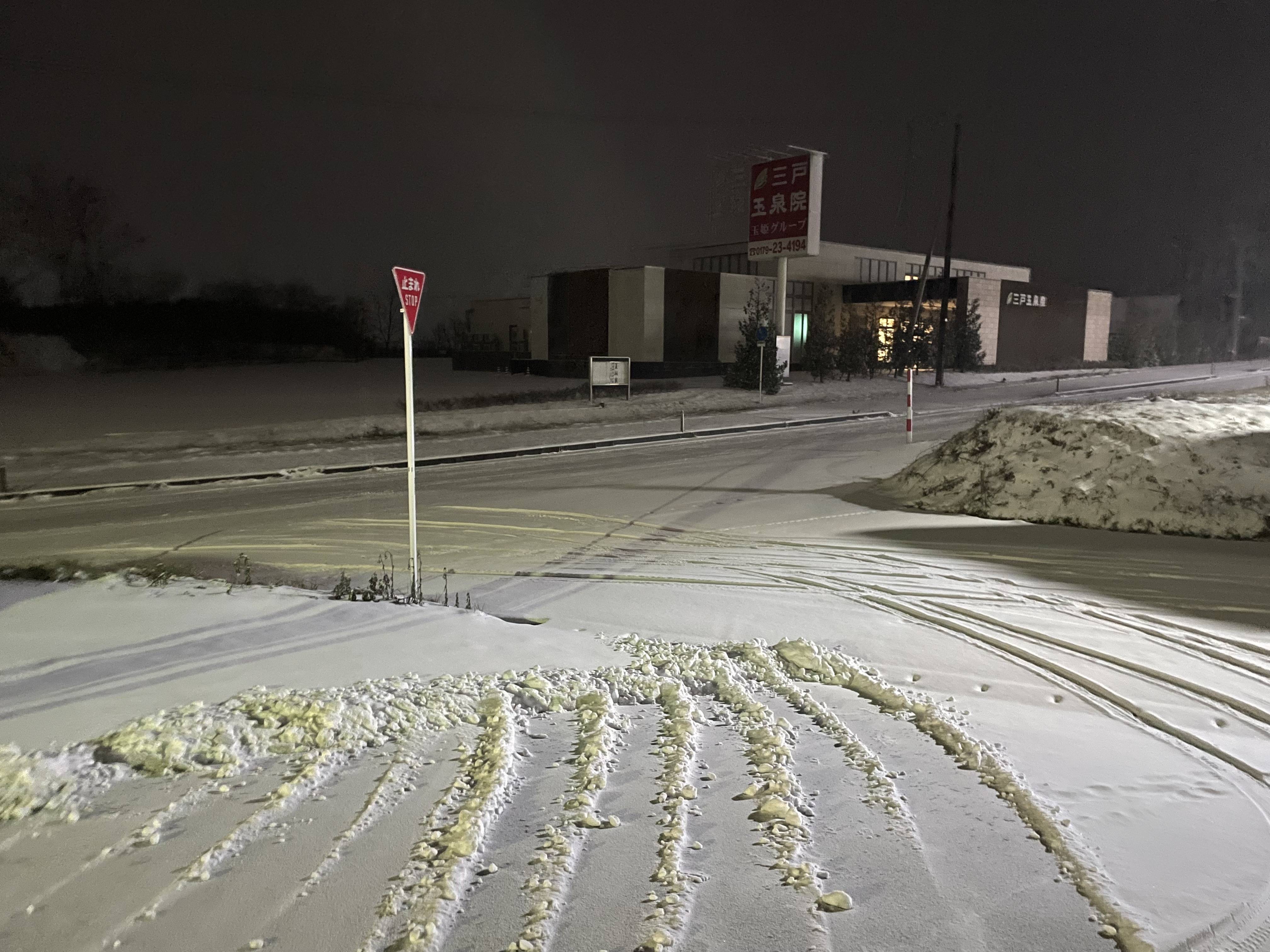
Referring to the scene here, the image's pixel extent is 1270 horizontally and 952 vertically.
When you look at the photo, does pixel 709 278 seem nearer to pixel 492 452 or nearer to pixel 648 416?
pixel 648 416

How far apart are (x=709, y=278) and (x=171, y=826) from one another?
1629 inches

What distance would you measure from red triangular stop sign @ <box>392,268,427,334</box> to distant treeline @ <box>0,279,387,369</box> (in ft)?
176

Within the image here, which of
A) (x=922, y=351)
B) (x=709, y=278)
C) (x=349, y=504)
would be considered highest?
(x=709, y=278)

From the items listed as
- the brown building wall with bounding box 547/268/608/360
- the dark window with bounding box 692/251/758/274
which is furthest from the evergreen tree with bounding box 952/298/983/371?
the brown building wall with bounding box 547/268/608/360

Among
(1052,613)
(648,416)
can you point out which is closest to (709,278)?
(648,416)

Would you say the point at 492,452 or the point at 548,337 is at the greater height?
the point at 548,337

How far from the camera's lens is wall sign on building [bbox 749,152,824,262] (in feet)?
108

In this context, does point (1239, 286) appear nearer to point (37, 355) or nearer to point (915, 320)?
point (915, 320)

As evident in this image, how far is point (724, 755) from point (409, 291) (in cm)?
484

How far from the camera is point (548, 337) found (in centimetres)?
4650

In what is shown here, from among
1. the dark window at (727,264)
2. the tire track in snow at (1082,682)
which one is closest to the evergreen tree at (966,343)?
the dark window at (727,264)

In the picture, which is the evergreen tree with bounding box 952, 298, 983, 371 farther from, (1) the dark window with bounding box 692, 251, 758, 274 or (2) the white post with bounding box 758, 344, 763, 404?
(2) the white post with bounding box 758, 344, 763, 404

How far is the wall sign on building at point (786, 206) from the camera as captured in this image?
32969 mm

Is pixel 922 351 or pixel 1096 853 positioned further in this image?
pixel 922 351
